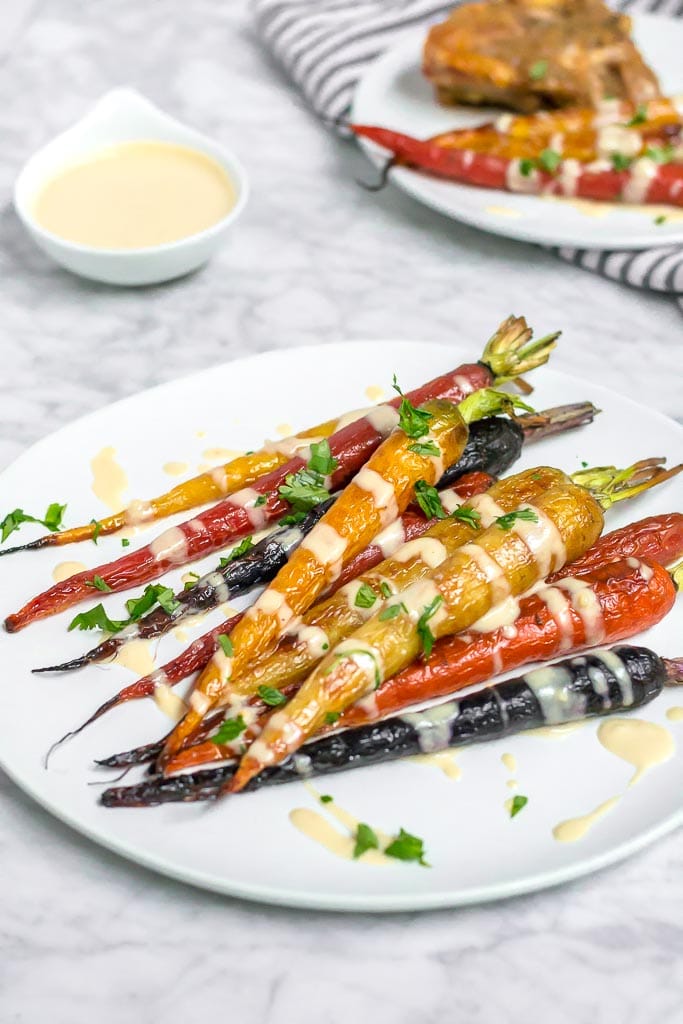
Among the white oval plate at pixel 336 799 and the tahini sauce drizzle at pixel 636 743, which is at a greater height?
the tahini sauce drizzle at pixel 636 743

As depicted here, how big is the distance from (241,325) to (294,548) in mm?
1498

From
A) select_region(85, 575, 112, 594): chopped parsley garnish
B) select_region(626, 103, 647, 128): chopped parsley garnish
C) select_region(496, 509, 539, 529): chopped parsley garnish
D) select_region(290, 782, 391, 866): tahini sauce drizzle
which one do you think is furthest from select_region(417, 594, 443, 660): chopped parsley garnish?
select_region(626, 103, 647, 128): chopped parsley garnish

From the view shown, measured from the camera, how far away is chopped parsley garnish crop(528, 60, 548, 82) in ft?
15.3

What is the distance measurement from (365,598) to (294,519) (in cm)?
39

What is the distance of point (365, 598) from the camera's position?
9.30 ft

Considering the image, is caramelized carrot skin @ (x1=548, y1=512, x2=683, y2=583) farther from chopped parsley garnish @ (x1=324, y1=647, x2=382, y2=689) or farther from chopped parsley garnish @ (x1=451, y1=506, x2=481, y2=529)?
chopped parsley garnish @ (x1=324, y1=647, x2=382, y2=689)

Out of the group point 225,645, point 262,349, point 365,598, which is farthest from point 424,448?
point 262,349

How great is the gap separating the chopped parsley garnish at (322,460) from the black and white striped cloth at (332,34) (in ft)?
7.56

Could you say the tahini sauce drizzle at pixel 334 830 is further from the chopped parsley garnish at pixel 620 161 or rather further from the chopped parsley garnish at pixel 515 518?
the chopped parsley garnish at pixel 620 161

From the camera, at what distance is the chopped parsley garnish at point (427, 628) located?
2.70 meters

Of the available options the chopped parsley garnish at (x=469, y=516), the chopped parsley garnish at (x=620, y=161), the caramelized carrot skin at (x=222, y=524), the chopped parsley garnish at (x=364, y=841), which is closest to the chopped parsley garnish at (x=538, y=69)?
the chopped parsley garnish at (x=620, y=161)

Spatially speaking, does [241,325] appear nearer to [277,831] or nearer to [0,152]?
[0,152]

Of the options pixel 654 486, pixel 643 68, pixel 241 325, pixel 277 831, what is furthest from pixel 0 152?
pixel 277 831

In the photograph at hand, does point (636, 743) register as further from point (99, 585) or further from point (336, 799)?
point (99, 585)
